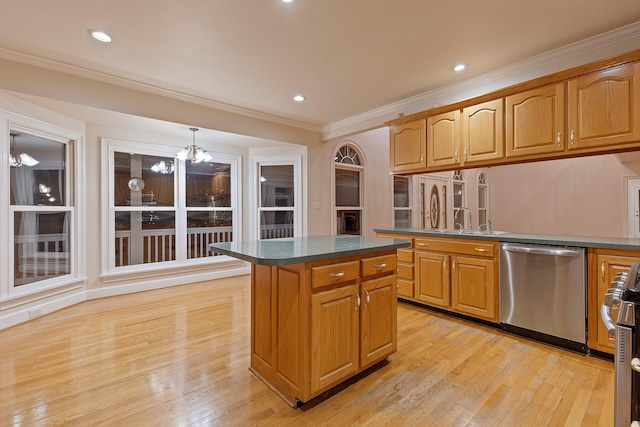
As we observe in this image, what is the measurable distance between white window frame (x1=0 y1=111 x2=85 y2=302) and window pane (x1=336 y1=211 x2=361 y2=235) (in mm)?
3966

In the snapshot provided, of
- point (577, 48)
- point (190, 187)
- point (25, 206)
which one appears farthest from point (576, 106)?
point (25, 206)

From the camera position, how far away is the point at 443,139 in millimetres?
3447

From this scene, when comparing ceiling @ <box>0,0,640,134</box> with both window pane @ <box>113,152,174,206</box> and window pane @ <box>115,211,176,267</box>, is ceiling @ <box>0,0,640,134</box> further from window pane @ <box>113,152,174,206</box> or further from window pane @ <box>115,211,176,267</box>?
window pane @ <box>115,211,176,267</box>

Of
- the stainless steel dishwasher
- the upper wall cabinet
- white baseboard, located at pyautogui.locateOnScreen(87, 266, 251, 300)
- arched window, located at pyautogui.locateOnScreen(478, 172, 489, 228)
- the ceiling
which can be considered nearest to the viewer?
the ceiling

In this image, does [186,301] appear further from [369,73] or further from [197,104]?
[369,73]

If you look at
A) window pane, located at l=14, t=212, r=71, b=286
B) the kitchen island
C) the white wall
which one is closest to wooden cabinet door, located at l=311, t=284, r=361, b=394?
the kitchen island

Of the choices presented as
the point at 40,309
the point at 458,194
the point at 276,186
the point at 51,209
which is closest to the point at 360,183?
the point at 276,186

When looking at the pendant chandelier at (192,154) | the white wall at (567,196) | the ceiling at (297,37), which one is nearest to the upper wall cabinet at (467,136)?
the ceiling at (297,37)

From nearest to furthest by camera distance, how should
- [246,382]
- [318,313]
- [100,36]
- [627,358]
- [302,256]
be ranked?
[627,358] → [302,256] → [318,313] → [246,382] → [100,36]

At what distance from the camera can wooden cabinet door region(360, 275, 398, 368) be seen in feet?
6.73

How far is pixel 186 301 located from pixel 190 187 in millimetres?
1983

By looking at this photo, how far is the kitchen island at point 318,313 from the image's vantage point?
174cm

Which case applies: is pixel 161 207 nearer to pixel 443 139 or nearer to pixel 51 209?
pixel 51 209

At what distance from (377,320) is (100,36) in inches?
124
